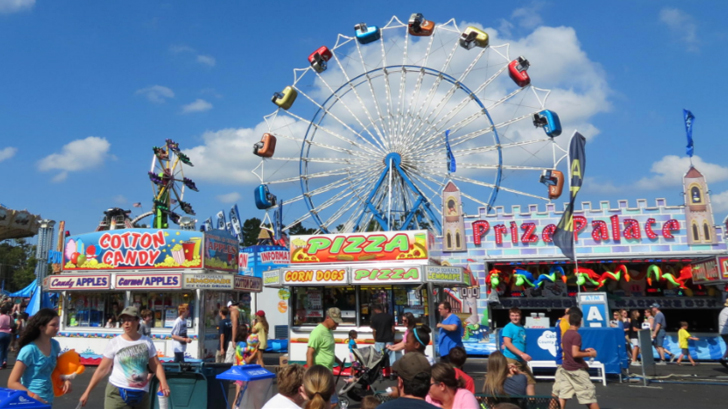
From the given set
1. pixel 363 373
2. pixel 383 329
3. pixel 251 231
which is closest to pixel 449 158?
pixel 383 329

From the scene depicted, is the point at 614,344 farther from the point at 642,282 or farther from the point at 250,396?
the point at 642,282

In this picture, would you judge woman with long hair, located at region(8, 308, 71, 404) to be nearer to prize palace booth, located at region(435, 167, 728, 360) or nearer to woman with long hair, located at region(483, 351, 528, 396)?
woman with long hair, located at region(483, 351, 528, 396)

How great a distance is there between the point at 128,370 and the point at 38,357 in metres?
0.70

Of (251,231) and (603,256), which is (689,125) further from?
(251,231)

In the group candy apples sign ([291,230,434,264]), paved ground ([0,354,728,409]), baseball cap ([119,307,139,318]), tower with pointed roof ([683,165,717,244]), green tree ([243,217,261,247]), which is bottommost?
paved ground ([0,354,728,409])

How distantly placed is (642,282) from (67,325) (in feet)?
62.7

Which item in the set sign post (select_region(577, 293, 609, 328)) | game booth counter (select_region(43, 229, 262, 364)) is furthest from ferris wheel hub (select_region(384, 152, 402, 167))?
sign post (select_region(577, 293, 609, 328))

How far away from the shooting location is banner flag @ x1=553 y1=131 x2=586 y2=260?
13.3 m

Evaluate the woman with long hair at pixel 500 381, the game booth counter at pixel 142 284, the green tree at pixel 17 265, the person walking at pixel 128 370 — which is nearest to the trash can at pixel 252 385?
the person walking at pixel 128 370

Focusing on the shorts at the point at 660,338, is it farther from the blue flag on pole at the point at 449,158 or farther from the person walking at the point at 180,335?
the person walking at the point at 180,335

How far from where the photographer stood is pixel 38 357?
4.60 m

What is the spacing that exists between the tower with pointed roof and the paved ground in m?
6.37

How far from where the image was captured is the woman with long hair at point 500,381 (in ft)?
16.2

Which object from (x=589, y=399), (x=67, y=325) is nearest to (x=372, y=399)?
(x=589, y=399)
